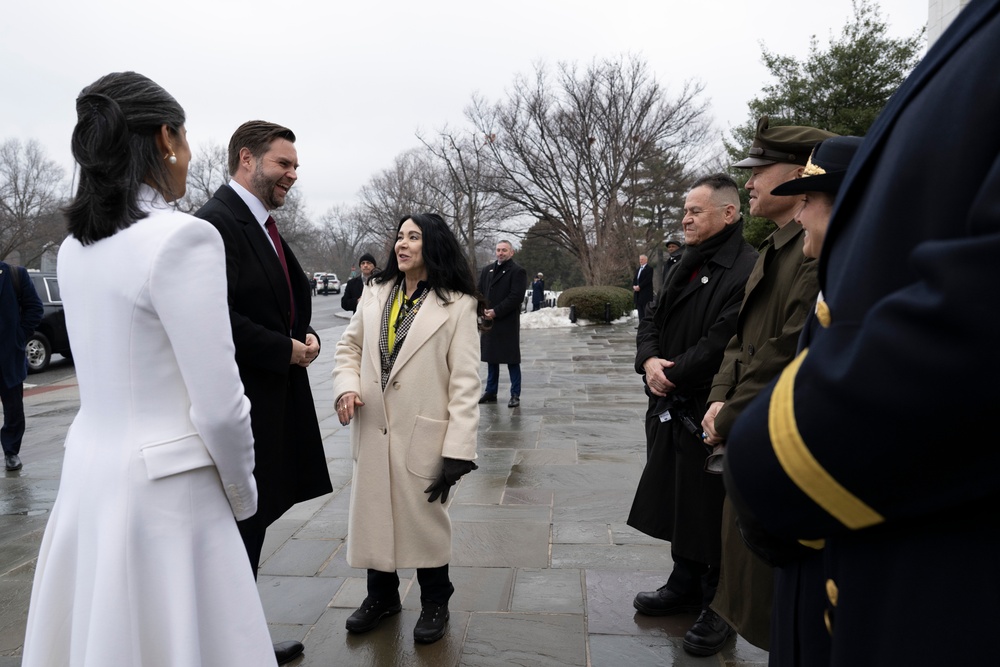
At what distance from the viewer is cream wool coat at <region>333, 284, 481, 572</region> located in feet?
10.3

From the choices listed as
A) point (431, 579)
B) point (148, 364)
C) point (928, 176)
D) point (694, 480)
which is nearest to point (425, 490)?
point (431, 579)

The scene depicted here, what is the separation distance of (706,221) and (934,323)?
2.70m

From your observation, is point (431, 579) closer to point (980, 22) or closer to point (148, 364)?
point (148, 364)

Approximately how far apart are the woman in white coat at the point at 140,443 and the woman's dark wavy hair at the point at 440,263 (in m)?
1.52

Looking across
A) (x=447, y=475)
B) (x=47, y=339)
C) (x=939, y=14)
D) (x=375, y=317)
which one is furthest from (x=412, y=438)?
(x=939, y=14)

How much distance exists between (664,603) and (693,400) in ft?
3.17

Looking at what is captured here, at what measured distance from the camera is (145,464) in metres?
1.76

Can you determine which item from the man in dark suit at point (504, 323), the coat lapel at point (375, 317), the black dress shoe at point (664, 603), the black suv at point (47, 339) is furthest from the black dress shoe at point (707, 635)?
the black suv at point (47, 339)

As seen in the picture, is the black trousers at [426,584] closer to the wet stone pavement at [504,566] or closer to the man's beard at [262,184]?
the wet stone pavement at [504,566]

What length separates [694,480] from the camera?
322 centimetres

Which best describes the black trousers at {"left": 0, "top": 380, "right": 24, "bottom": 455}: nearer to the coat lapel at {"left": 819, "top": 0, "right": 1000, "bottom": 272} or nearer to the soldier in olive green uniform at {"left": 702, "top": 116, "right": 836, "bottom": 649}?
the soldier in olive green uniform at {"left": 702, "top": 116, "right": 836, "bottom": 649}

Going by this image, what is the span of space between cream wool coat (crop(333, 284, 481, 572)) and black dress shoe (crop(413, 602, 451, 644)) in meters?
0.23

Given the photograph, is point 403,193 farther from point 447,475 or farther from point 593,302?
point 447,475

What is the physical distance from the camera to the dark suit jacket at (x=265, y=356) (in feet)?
9.14
